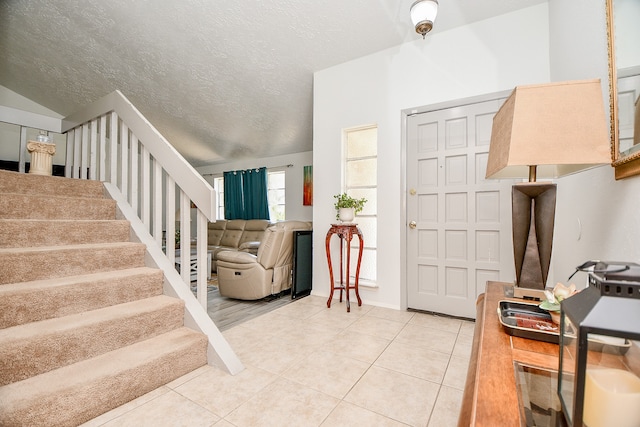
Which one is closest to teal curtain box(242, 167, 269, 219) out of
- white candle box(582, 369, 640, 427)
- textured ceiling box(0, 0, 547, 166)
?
textured ceiling box(0, 0, 547, 166)

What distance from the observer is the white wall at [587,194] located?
953 millimetres

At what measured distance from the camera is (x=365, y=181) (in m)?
3.17

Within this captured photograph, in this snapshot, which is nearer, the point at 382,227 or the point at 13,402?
the point at 13,402

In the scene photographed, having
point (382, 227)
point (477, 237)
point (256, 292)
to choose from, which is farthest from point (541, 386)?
point (256, 292)

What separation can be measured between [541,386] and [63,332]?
188cm

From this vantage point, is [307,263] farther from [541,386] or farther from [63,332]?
[541,386]

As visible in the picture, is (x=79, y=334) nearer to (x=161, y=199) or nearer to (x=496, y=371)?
(x=161, y=199)

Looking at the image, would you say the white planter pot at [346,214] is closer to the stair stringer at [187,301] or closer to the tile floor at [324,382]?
the tile floor at [324,382]

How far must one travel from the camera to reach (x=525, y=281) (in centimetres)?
116

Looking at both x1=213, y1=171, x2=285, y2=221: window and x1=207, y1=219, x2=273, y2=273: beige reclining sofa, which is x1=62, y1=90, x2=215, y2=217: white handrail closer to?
x1=207, y1=219, x2=273, y2=273: beige reclining sofa

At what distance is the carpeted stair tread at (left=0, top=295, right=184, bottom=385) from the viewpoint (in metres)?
1.25

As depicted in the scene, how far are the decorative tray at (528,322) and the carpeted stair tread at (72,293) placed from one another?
199 centimetres

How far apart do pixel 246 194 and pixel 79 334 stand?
16.6 feet

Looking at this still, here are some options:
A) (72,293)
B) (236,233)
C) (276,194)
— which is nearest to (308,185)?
(276,194)
